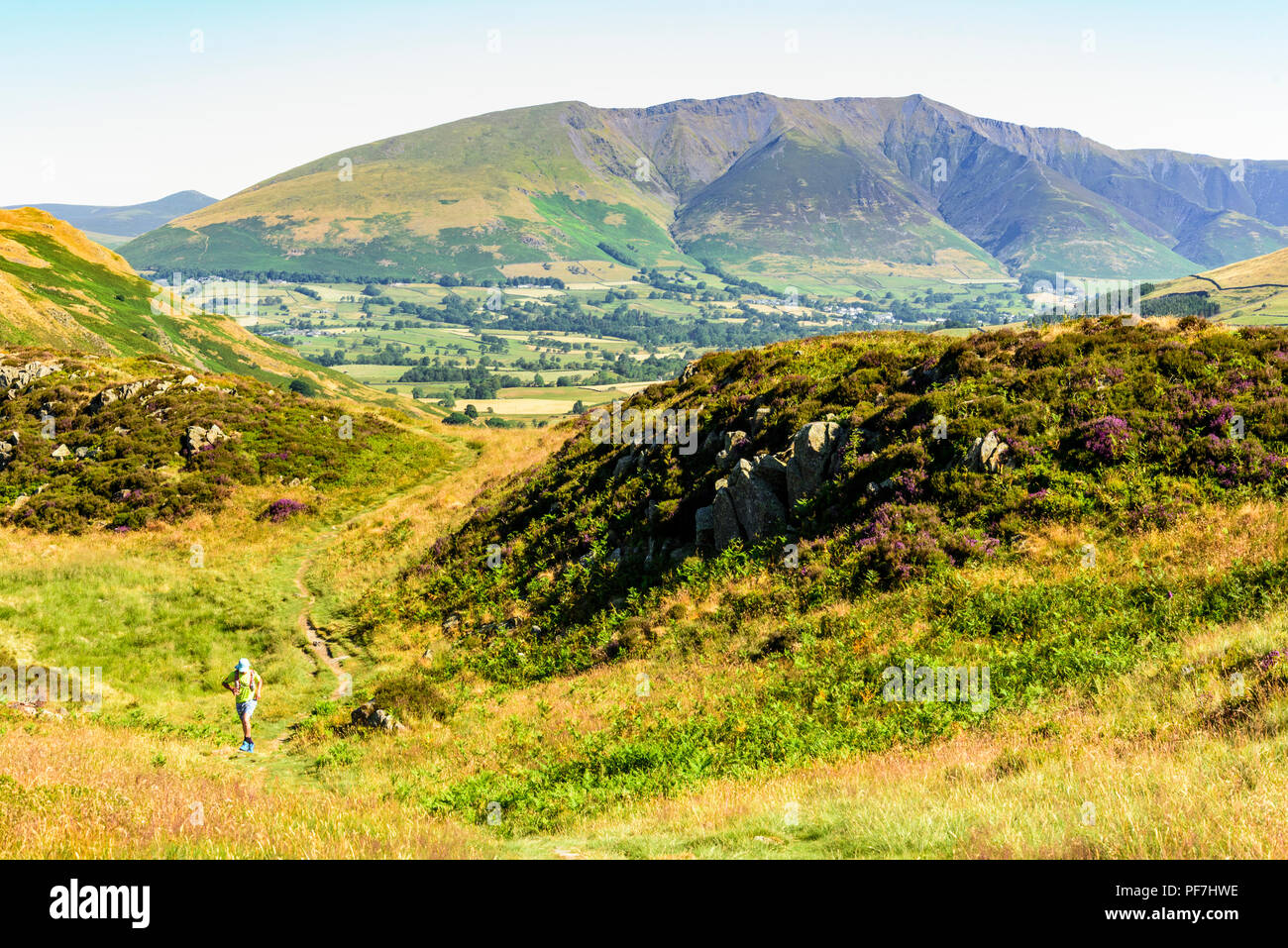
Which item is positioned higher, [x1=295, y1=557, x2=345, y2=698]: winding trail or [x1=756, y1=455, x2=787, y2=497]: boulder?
[x1=756, y1=455, x2=787, y2=497]: boulder

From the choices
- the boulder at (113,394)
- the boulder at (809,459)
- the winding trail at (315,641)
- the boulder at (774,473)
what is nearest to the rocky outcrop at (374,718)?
the winding trail at (315,641)

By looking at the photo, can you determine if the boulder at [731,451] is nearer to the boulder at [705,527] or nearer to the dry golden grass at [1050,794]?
the boulder at [705,527]

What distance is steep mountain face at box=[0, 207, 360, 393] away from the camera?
98.1 meters

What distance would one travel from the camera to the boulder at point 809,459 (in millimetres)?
24938

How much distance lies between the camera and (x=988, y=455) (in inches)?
858

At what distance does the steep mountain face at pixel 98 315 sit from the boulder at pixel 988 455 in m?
107

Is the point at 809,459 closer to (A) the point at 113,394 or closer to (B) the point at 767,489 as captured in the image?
(B) the point at 767,489

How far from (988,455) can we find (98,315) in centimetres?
14058

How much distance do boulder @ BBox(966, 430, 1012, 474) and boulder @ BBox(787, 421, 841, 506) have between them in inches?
190

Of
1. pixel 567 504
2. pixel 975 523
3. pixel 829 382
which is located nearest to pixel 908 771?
pixel 975 523

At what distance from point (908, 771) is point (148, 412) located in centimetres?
6504

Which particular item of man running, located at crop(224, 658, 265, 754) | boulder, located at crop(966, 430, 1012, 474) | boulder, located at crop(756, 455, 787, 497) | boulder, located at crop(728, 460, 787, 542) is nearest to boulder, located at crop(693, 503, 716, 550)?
boulder, located at crop(728, 460, 787, 542)

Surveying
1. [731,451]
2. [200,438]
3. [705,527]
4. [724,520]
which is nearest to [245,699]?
[705,527]

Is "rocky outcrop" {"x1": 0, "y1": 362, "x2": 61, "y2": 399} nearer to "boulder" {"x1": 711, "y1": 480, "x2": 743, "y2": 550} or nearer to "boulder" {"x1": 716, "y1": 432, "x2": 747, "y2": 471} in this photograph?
"boulder" {"x1": 716, "y1": 432, "x2": 747, "y2": 471}
